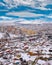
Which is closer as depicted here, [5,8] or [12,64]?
[12,64]

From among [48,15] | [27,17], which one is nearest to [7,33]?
[27,17]

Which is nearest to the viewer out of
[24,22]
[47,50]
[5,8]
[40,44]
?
[47,50]

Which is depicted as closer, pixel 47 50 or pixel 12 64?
pixel 12 64

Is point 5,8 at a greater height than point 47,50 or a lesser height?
greater

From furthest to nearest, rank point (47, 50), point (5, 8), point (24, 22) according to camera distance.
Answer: point (24, 22)
point (5, 8)
point (47, 50)

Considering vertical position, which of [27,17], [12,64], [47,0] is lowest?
[12,64]

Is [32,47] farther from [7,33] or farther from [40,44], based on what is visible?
[7,33]

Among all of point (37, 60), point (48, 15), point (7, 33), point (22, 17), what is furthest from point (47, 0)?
point (37, 60)

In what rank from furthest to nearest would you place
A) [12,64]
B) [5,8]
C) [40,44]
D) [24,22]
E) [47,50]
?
[24,22]
[5,8]
[40,44]
[47,50]
[12,64]

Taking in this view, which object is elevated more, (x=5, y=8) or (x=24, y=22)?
(x=5, y=8)

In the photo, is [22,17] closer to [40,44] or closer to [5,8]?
[5,8]
